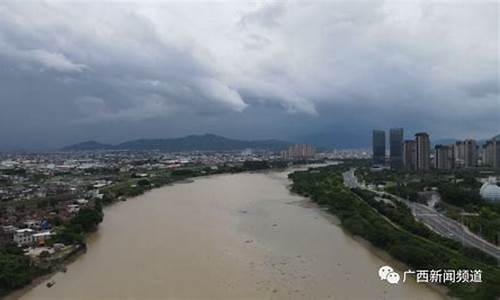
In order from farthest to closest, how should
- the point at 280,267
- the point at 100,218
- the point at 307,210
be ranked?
the point at 307,210 < the point at 100,218 < the point at 280,267

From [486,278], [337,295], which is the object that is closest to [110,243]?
[337,295]

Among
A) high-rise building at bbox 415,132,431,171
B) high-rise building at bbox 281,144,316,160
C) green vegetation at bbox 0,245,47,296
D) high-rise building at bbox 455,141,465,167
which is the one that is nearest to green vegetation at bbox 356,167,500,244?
high-rise building at bbox 415,132,431,171

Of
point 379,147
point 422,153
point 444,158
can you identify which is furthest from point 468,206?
point 379,147

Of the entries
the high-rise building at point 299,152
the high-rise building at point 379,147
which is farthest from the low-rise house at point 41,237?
the high-rise building at point 299,152

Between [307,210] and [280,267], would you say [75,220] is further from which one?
[307,210]

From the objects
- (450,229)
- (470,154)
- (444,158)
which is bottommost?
(450,229)

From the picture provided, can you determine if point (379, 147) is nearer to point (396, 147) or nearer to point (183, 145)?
point (396, 147)
